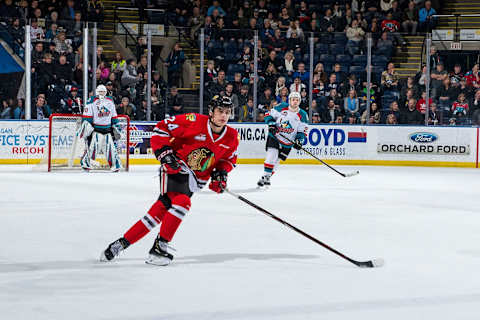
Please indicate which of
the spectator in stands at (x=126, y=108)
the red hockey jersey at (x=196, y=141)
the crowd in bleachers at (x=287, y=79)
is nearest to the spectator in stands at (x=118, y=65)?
the crowd in bleachers at (x=287, y=79)

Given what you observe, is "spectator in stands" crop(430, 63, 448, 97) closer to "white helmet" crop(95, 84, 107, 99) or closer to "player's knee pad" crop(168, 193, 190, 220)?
"white helmet" crop(95, 84, 107, 99)

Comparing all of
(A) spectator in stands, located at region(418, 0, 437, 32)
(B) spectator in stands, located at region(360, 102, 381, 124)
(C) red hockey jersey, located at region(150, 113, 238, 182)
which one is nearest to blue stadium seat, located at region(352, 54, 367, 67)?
(B) spectator in stands, located at region(360, 102, 381, 124)

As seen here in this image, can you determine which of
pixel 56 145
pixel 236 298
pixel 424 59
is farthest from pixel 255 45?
pixel 236 298

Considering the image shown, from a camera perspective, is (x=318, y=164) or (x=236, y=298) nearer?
(x=236, y=298)

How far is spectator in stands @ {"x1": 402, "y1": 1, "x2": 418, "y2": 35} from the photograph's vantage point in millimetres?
16328

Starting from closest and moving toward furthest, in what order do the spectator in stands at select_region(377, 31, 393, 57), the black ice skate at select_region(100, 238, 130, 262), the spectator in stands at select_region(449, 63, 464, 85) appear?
the black ice skate at select_region(100, 238, 130, 262), the spectator in stands at select_region(449, 63, 464, 85), the spectator in stands at select_region(377, 31, 393, 57)

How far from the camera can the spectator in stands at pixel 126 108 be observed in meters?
12.4

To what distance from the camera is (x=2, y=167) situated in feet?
38.2

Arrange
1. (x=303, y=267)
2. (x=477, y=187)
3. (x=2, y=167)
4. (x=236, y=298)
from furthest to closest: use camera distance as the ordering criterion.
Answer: (x=2, y=167), (x=477, y=187), (x=303, y=267), (x=236, y=298)

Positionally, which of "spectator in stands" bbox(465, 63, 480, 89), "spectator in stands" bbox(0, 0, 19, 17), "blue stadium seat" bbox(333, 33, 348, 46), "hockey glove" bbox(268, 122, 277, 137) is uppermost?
"spectator in stands" bbox(0, 0, 19, 17)

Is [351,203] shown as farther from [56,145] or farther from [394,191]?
[56,145]

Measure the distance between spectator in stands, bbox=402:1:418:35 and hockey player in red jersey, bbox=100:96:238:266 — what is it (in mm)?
12651

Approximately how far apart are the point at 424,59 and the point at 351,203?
607 cm

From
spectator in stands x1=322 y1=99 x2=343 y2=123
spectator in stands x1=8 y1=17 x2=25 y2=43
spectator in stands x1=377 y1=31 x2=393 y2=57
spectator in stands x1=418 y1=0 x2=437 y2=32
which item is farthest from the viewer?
spectator in stands x1=418 y1=0 x2=437 y2=32
